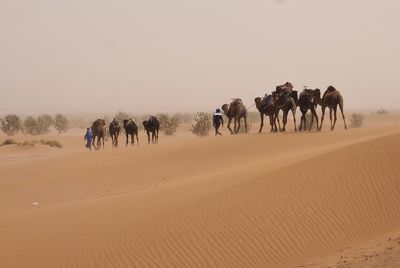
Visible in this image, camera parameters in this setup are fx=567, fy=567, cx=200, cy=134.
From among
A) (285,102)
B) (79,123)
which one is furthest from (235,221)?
(79,123)

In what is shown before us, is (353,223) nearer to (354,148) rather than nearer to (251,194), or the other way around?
(251,194)

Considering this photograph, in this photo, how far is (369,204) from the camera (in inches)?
360

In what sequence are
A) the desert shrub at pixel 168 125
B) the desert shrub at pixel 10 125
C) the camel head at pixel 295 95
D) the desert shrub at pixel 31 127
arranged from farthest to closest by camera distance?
the desert shrub at pixel 31 127, the desert shrub at pixel 10 125, the desert shrub at pixel 168 125, the camel head at pixel 295 95

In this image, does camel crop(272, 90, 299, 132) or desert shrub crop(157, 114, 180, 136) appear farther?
desert shrub crop(157, 114, 180, 136)

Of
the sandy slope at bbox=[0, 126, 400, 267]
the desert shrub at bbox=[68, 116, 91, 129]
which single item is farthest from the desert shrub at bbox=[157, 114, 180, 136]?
the sandy slope at bbox=[0, 126, 400, 267]

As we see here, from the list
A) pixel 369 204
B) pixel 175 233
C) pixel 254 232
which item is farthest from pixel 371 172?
pixel 175 233

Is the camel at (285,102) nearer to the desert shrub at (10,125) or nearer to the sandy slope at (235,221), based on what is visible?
the sandy slope at (235,221)

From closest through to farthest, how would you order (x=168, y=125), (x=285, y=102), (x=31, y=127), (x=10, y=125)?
(x=285, y=102) < (x=168, y=125) < (x=10, y=125) < (x=31, y=127)

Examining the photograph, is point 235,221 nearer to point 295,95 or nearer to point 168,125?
point 295,95

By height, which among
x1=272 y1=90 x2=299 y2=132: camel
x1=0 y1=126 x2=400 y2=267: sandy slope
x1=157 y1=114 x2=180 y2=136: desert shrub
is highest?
x1=272 y1=90 x2=299 y2=132: camel

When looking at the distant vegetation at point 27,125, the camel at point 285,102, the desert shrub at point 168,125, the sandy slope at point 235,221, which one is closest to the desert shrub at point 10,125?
the distant vegetation at point 27,125

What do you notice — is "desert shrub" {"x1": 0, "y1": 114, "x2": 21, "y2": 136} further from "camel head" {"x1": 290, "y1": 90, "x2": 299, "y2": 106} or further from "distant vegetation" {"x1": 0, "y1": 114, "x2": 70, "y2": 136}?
"camel head" {"x1": 290, "y1": 90, "x2": 299, "y2": 106}

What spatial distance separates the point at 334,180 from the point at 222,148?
37.6 feet

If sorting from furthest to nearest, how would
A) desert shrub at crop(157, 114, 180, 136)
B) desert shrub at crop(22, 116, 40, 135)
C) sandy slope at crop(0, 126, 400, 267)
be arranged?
desert shrub at crop(22, 116, 40, 135)
desert shrub at crop(157, 114, 180, 136)
sandy slope at crop(0, 126, 400, 267)
